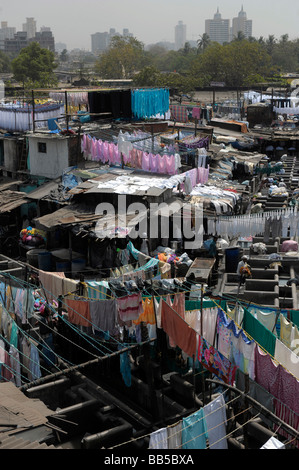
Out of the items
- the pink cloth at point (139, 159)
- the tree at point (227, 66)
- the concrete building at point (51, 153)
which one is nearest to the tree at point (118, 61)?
the tree at point (227, 66)

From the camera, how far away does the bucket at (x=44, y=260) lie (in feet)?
71.5

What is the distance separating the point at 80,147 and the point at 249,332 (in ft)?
53.9

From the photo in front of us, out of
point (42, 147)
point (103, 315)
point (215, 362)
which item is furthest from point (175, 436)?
point (42, 147)

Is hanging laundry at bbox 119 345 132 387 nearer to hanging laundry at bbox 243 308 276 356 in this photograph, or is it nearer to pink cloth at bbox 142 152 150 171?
hanging laundry at bbox 243 308 276 356

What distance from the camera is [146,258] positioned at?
17547mm

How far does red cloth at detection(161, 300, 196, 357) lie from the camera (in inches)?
515

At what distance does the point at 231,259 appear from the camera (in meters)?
19.9

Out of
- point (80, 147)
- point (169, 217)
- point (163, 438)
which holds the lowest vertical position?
point (163, 438)

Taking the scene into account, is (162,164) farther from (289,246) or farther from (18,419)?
(18,419)

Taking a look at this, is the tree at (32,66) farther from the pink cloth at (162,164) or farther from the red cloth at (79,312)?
the red cloth at (79,312)

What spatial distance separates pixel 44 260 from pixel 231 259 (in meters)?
6.83

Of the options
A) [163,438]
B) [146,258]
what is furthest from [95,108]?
[163,438]

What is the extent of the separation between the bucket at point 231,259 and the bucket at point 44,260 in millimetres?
6543

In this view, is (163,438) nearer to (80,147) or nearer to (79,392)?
(79,392)
